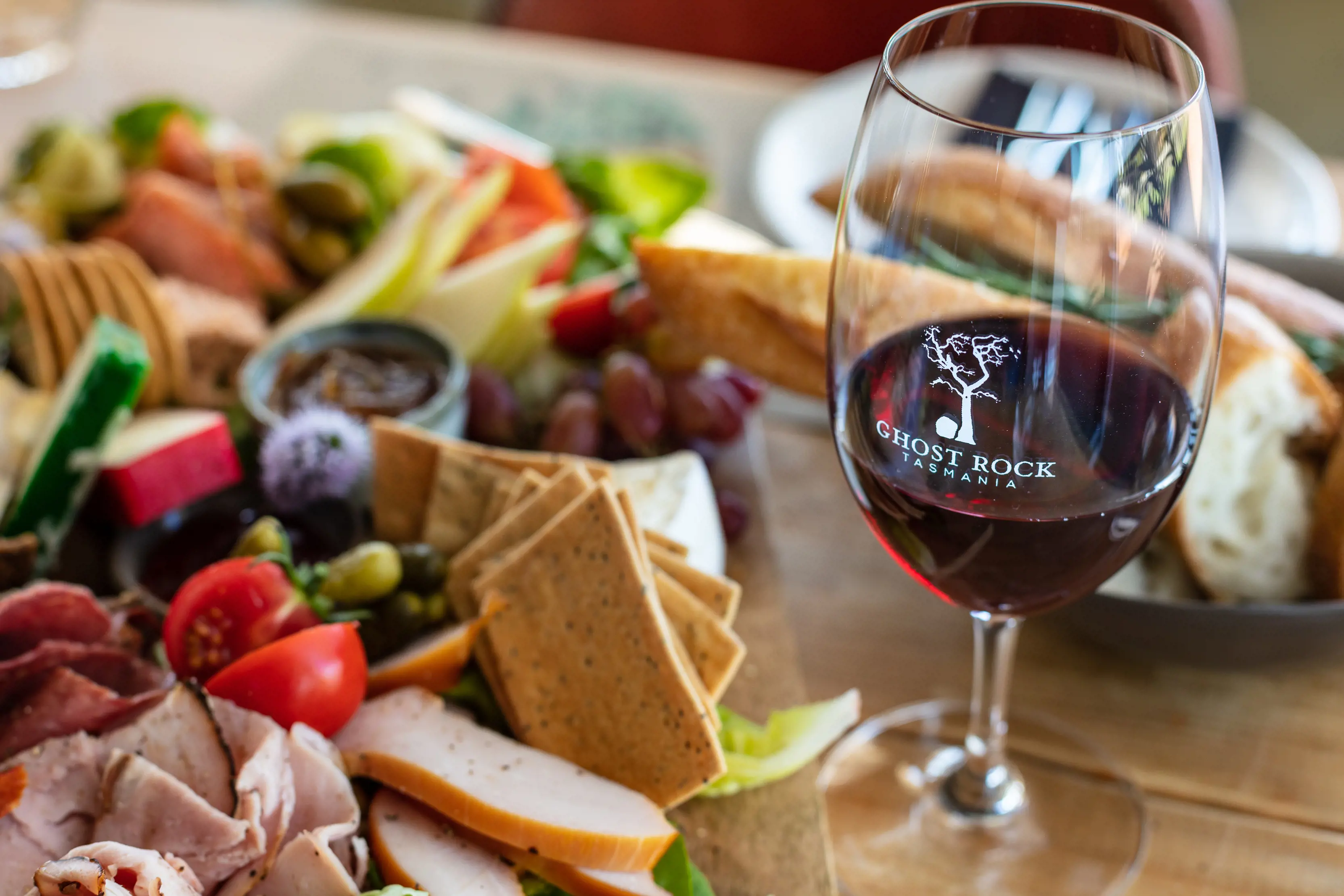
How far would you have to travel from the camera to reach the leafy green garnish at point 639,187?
164 cm

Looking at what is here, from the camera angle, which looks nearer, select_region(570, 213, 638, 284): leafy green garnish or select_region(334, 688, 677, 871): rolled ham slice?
select_region(334, 688, 677, 871): rolled ham slice

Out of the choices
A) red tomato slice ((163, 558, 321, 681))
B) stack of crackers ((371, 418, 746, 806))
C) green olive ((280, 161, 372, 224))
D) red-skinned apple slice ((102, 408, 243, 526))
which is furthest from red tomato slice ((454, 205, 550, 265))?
red tomato slice ((163, 558, 321, 681))

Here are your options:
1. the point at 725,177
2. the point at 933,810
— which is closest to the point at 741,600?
the point at 933,810

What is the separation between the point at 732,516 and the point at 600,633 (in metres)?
0.34

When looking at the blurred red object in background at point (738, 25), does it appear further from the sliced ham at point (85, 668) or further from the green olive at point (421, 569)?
the sliced ham at point (85, 668)

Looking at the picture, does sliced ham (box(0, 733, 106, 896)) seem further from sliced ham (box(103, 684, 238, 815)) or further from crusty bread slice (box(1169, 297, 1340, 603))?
crusty bread slice (box(1169, 297, 1340, 603))

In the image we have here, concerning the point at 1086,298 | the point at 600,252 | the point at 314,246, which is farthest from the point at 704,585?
the point at 314,246

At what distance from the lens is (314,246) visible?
1516 mm

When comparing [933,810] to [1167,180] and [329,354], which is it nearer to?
[1167,180]

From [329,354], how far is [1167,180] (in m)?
0.87

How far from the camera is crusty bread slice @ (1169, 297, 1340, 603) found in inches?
38.8

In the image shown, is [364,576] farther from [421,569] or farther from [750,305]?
[750,305]

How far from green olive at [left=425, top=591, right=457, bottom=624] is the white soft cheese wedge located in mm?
172

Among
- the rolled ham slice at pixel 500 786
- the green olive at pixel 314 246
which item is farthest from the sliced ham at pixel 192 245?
the rolled ham slice at pixel 500 786
